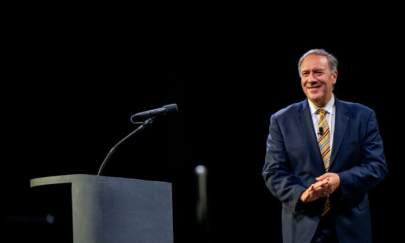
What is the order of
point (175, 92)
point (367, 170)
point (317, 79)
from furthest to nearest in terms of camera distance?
point (175, 92), point (317, 79), point (367, 170)

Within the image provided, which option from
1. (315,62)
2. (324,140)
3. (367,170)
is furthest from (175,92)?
(367,170)

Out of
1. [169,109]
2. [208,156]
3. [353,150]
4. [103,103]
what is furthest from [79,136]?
[353,150]

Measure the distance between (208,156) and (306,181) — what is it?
10.4 ft

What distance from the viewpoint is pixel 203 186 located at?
541 cm

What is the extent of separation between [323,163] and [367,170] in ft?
0.59

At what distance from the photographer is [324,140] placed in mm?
2533

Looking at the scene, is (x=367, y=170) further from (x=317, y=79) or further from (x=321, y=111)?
(x=317, y=79)

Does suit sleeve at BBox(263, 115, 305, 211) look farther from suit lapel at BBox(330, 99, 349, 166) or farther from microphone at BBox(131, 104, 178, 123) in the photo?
microphone at BBox(131, 104, 178, 123)

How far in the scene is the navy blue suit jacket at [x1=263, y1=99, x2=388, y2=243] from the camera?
2.40 meters

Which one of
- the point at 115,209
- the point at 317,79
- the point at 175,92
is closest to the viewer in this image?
the point at 115,209

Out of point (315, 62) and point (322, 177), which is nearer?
point (322, 177)

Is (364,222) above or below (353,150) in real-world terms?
below

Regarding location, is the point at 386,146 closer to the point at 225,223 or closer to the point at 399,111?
the point at 399,111

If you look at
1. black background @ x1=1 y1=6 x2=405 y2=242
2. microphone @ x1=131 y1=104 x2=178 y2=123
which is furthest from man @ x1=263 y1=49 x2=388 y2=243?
black background @ x1=1 y1=6 x2=405 y2=242
